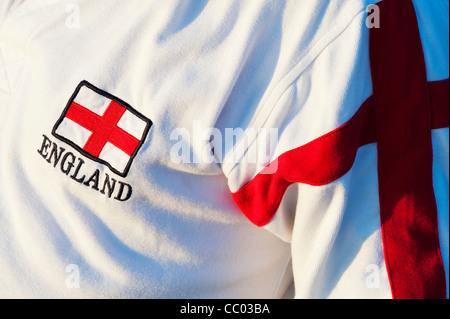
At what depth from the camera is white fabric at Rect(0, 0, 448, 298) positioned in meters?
0.61

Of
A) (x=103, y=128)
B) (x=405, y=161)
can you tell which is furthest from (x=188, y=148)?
(x=405, y=161)

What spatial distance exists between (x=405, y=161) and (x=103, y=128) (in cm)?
41

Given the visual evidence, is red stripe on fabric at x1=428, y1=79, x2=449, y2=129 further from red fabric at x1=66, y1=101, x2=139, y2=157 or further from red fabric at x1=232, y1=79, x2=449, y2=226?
red fabric at x1=66, y1=101, x2=139, y2=157

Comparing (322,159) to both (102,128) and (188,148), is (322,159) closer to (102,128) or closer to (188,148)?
(188,148)

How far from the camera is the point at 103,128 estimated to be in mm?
659

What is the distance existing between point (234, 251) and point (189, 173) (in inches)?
6.2

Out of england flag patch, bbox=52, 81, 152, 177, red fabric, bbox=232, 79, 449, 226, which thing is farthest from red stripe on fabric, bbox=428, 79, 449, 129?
england flag patch, bbox=52, 81, 152, 177

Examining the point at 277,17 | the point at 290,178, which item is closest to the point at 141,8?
the point at 277,17

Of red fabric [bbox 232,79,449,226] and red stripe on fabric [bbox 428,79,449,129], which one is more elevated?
red stripe on fabric [bbox 428,79,449,129]

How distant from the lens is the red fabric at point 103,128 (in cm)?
65

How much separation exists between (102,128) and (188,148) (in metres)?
0.12

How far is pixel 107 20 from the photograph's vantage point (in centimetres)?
67

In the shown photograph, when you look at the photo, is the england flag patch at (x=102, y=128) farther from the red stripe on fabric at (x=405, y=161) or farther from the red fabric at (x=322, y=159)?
the red stripe on fabric at (x=405, y=161)
